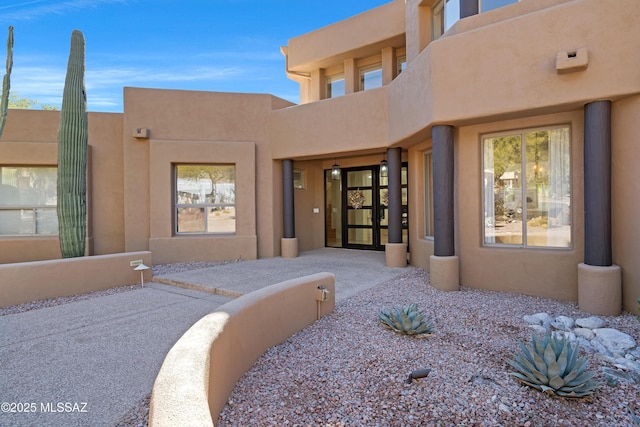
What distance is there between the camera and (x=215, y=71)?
1975cm

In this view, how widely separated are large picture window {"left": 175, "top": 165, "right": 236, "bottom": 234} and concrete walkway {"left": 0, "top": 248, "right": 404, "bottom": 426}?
8.27 feet

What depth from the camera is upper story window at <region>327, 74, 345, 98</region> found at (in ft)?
41.1

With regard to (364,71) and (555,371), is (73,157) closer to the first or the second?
(555,371)

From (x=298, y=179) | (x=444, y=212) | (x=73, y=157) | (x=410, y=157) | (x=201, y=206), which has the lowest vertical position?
(x=444, y=212)

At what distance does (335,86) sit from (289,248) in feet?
20.6

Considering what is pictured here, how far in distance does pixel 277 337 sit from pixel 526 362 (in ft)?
8.40

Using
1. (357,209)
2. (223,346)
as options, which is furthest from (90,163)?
(223,346)

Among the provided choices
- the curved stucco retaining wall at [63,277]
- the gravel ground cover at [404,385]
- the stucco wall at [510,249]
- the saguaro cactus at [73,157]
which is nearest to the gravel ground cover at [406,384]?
the gravel ground cover at [404,385]

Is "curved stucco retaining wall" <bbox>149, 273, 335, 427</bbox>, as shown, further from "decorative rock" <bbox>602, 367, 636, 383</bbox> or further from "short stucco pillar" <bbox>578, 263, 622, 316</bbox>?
"short stucco pillar" <bbox>578, 263, 622, 316</bbox>

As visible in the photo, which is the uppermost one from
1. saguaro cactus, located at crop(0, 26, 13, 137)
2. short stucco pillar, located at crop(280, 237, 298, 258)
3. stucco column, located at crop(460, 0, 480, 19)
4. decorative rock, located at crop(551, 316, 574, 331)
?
stucco column, located at crop(460, 0, 480, 19)

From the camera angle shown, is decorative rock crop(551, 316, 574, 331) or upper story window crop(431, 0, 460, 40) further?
upper story window crop(431, 0, 460, 40)

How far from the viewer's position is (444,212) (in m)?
6.60

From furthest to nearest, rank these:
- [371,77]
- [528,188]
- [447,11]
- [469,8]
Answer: [371,77], [447,11], [469,8], [528,188]

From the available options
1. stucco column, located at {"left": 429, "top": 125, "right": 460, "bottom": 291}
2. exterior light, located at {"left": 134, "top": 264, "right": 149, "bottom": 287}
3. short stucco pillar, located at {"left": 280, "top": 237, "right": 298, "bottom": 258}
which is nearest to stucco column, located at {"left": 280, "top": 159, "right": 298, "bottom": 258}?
short stucco pillar, located at {"left": 280, "top": 237, "right": 298, "bottom": 258}
